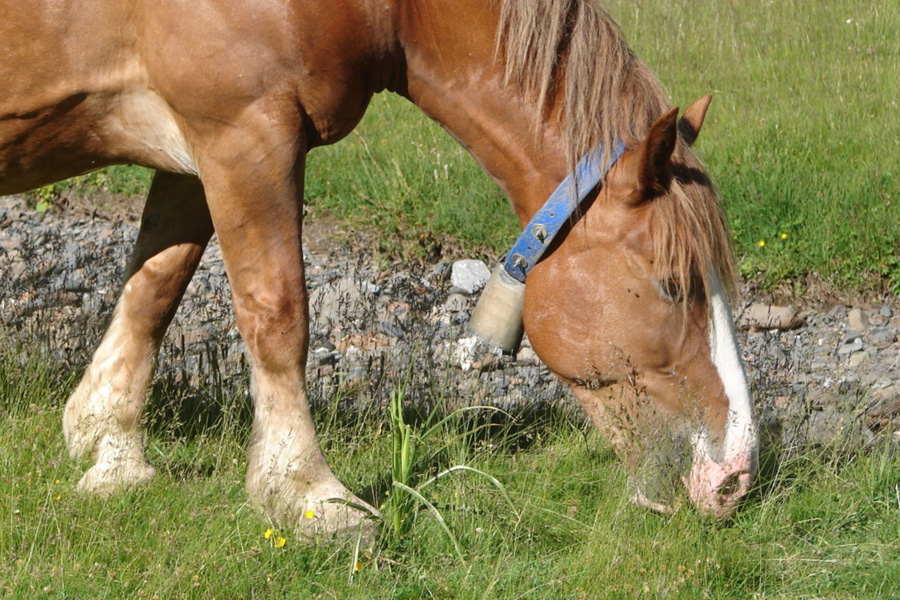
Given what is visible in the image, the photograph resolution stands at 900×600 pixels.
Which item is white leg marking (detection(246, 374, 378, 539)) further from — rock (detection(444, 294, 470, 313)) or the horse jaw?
rock (detection(444, 294, 470, 313))

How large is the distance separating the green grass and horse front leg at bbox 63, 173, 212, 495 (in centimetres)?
14

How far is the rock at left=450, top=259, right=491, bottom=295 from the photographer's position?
5.98 meters

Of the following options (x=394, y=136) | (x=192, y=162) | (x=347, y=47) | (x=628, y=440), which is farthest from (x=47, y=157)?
(x=394, y=136)

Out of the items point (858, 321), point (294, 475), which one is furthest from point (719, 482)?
point (858, 321)

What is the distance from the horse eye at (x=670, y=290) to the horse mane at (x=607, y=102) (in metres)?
0.02

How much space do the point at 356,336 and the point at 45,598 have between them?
2.77 meters

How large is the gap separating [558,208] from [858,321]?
10.9 ft

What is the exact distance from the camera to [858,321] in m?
5.68

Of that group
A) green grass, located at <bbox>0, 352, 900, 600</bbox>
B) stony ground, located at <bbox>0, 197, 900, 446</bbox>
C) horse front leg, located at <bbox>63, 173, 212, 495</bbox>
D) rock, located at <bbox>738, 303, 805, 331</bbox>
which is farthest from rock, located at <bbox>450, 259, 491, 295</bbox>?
horse front leg, located at <bbox>63, 173, 212, 495</bbox>

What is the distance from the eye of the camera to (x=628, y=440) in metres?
3.08

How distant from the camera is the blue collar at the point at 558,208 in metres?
2.96

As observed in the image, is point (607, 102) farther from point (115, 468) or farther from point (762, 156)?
point (762, 156)

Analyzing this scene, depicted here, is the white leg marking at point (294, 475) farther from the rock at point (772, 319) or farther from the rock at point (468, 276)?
the rock at point (772, 319)

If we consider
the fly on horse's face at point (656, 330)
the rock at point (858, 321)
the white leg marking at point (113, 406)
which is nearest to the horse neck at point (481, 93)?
the fly on horse's face at point (656, 330)
